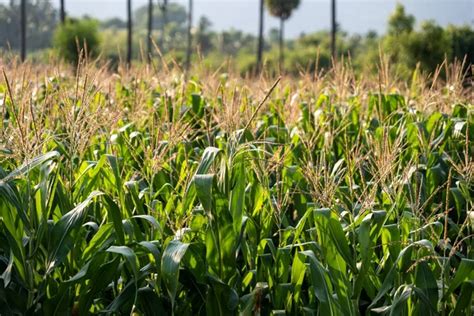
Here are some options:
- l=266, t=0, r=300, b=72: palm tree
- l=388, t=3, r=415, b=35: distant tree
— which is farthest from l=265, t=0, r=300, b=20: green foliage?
l=388, t=3, r=415, b=35: distant tree

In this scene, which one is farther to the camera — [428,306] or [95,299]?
[95,299]

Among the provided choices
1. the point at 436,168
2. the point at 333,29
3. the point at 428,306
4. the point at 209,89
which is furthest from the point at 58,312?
the point at 333,29

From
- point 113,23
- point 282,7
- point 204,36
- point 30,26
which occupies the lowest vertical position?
point 282,7

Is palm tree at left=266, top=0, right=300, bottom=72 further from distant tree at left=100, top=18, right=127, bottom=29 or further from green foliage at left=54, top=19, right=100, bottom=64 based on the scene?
distant tree at left=100, top=18, right=127, bottom=29

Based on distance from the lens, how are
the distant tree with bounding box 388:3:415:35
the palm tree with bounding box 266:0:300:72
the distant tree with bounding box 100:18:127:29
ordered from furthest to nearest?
the distant tree with bounding box 100:18:127:29 → the palm tree with bounding box 266:0:300:72 → the distant tree with bounding box 388:3:415:35

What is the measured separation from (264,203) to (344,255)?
70cm

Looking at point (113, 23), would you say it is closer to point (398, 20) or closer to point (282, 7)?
point (282, 7)

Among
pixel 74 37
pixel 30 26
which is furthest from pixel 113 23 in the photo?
pixel 74 37

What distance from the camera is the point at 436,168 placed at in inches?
161

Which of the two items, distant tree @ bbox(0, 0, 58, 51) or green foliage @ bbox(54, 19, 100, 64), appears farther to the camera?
distant tree @ bbox(0, 0, 58, 51)

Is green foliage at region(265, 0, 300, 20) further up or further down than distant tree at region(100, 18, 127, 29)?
further down

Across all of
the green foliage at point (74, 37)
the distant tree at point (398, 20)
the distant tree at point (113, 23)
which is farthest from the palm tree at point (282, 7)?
the distant tree at point (113, 23)

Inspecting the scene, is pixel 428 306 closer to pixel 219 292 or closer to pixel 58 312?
pixel 219 292

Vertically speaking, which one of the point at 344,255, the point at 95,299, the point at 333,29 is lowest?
the point at 95,299
